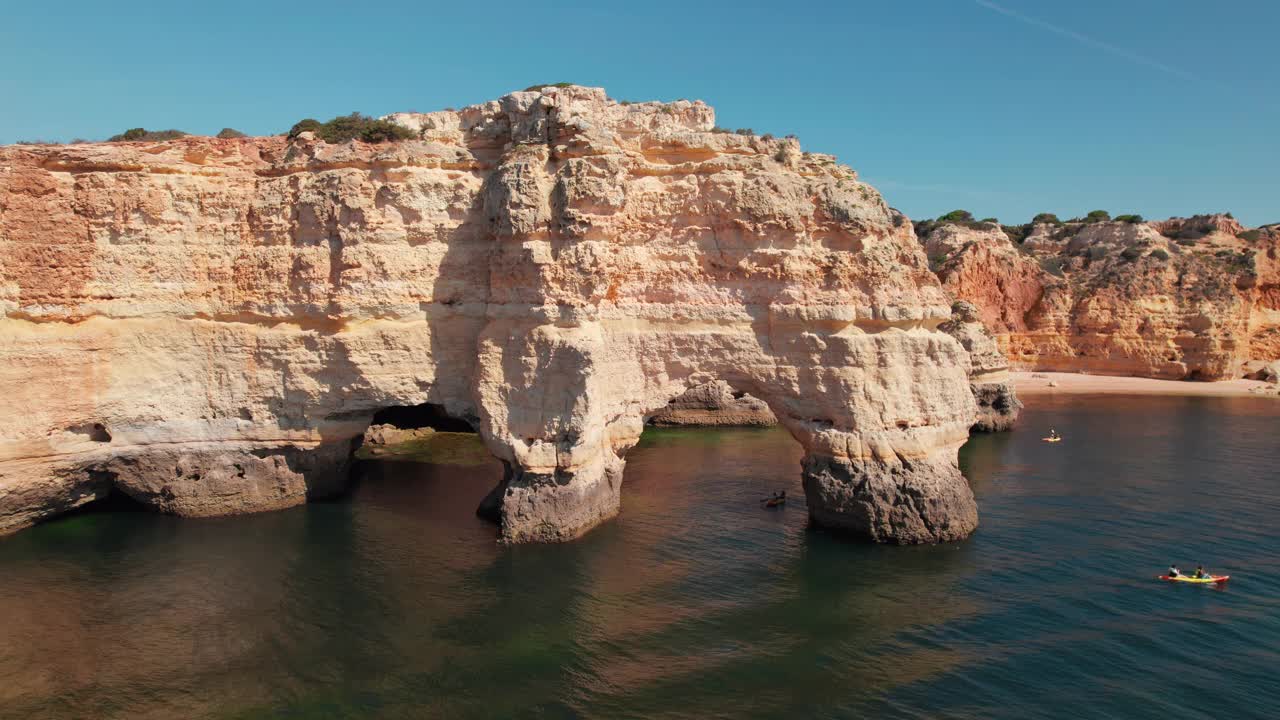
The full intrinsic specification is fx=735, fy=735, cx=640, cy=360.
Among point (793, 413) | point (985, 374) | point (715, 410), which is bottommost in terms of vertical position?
point (715, 410)

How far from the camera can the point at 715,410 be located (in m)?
37.9

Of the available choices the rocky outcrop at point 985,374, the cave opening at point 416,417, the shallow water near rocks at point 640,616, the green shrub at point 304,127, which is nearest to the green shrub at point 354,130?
the green shrub at point 304,127

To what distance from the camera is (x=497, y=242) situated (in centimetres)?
1864

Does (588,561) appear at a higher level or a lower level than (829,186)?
lower

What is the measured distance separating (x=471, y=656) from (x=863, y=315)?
11.8m

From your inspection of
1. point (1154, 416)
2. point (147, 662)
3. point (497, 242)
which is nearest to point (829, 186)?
point (497, 242)

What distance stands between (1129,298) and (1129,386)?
23.1ft

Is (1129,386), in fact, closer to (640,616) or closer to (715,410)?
(715,410)

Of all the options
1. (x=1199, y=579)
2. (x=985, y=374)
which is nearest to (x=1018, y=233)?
(x=985, y=374)

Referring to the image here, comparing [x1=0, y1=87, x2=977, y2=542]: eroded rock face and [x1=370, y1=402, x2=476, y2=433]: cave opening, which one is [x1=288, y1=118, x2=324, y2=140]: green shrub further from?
[x1=370, y1=402, x2=476, y2=433]: cave opening

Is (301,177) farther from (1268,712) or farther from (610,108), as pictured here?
(1268,712)

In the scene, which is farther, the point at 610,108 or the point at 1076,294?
the point at 1076,294

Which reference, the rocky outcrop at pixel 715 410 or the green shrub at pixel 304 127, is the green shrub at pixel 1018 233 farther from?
the green shrub at pixel 304 127

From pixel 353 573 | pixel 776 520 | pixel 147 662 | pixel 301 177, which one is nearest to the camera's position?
pixel 147 662
